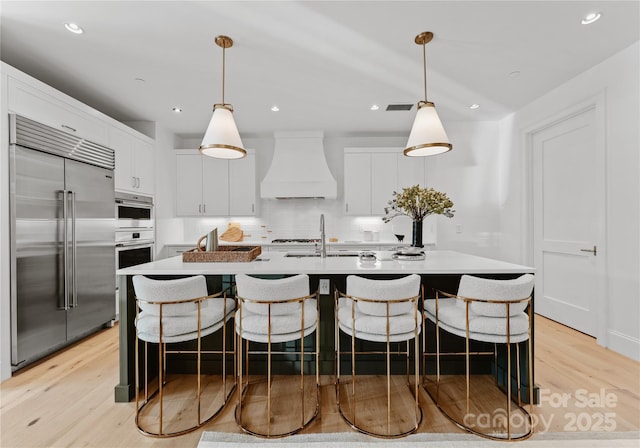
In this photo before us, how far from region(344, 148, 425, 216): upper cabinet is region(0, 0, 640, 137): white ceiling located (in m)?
0.97

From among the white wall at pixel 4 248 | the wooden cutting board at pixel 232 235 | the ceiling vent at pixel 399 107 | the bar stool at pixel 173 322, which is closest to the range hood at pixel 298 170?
the wooden cutting board at pixel 232 235

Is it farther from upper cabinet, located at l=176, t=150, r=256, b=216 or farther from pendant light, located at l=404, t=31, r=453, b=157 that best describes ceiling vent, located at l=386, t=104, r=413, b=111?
upper cabinet, located at l=176, t=150, r=256, b=216

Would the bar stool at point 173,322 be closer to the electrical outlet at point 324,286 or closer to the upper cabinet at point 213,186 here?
the electrical outlet at point 324,286

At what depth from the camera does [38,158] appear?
2482 mm

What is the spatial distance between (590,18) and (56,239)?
4604mm

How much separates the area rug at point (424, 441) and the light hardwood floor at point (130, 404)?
0.19ft

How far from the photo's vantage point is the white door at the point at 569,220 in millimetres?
3031

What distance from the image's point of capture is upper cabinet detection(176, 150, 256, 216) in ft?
15.6

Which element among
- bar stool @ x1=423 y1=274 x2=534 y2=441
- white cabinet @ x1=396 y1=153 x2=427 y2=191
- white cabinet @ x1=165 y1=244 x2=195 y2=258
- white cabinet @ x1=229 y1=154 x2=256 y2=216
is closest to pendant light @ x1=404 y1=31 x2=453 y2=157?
bar stool @ x1=423 y1=274 x2=534 y2=441

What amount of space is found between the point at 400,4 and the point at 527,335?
88.3 inches

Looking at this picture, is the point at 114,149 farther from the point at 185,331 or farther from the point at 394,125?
the point at 394,125

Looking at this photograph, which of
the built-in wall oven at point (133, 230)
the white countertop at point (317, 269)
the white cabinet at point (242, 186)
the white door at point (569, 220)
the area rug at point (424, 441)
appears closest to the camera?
the area rug at point (424, 441)

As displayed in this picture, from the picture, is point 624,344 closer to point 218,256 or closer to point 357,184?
point 357,184

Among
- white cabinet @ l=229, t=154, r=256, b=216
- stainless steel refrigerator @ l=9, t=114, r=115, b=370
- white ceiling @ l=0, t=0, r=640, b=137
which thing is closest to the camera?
white ceiling @ l=0, t=0, r=640, b=137
